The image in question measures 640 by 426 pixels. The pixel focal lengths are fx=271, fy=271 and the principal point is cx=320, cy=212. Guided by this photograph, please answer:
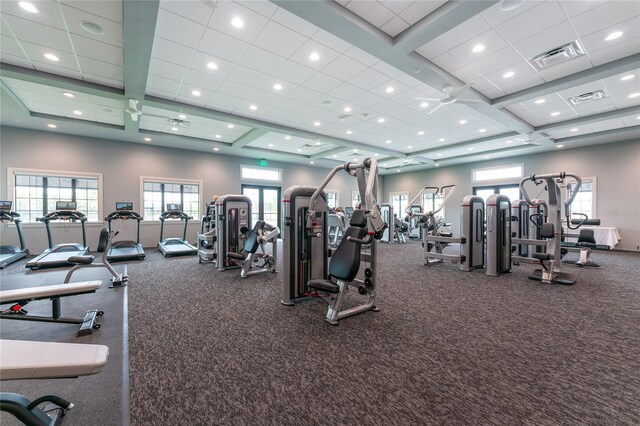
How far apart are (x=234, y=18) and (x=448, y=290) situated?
4743 mm

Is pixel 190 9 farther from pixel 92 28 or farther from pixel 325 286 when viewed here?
pixel 325 286

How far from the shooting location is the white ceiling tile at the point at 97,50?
3.74 metres

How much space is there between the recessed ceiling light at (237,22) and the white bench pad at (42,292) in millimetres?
3479

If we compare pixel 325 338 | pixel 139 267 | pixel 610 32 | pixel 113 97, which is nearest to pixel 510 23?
pixel 610 32

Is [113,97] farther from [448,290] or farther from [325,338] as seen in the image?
[448,290]

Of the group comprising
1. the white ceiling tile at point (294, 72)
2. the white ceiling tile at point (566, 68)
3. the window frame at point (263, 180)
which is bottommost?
the window frame at point (263, 180)

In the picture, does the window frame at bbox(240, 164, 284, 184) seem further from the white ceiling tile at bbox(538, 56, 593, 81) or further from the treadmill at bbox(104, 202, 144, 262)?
the white ceiling tile at bbox(538, 56, 593, 81)

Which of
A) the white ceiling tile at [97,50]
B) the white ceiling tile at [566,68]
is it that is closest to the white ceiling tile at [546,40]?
the white ceiling tile at [566,68]

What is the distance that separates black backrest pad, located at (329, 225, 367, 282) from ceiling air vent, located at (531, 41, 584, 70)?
13.7 feet

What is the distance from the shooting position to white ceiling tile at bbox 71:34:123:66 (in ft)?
12.3

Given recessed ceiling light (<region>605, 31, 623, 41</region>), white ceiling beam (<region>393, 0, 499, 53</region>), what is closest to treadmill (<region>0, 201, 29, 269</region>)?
white ceiling beam (<region>393, 0, 499, 53</region>)

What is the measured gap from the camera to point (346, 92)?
547 cm

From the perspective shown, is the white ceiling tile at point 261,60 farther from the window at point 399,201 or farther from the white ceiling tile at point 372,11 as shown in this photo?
the window at point 399,201

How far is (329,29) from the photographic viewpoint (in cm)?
344
